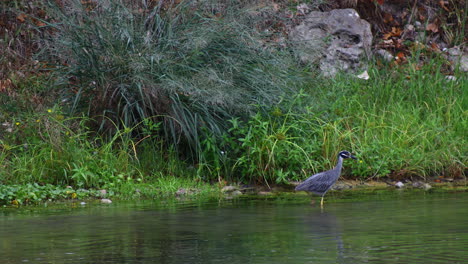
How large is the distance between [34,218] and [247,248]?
10.2 feet

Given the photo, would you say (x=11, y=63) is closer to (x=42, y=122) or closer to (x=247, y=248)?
(x=42, y=122)

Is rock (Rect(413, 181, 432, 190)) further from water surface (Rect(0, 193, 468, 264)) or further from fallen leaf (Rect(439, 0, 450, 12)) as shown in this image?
fallen leaf (Rect(439, 0, 450, 12))

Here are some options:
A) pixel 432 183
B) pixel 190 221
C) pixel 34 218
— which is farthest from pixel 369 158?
pixel 34 218

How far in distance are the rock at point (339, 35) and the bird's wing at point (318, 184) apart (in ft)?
16.5

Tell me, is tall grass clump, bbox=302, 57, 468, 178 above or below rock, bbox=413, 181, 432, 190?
above

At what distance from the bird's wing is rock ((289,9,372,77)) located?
502 cm

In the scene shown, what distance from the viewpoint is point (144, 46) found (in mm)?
11062

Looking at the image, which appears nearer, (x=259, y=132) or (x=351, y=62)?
(x=259, y=132)

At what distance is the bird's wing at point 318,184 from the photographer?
975cm

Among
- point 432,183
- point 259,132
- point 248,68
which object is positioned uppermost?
point 248,68

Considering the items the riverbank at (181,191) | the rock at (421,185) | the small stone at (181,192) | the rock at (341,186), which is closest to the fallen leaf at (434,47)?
the riverbank at (181,191)

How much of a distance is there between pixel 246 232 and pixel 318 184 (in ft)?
8.61

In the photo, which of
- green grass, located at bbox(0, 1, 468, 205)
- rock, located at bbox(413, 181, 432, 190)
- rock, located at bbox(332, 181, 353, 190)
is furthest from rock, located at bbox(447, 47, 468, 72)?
rock, located at bbox(332, 181, 353, 190)

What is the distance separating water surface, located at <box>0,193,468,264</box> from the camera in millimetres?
6062
